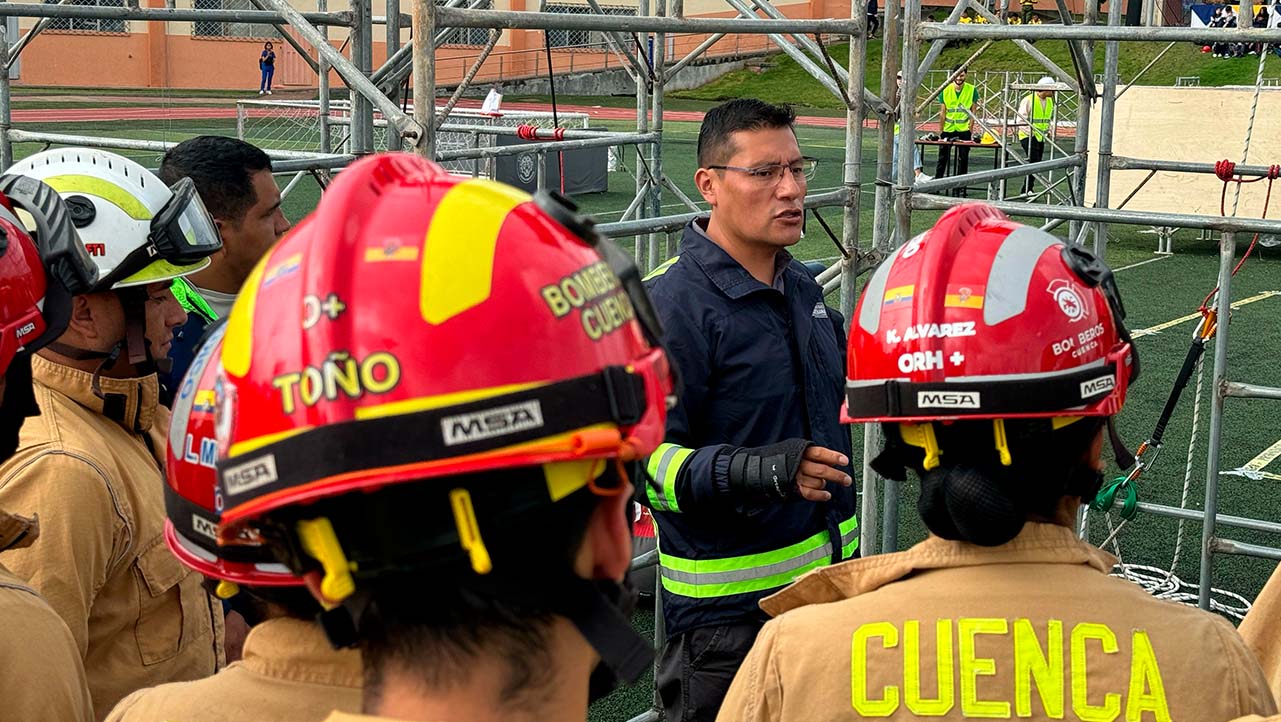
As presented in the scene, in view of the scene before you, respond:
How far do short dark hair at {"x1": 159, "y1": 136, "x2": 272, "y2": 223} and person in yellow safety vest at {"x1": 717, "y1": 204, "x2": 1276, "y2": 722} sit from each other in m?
2.66

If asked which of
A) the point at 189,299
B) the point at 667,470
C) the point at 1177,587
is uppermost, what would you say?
the point at 189,299

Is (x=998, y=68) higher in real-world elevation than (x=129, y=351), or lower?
higher

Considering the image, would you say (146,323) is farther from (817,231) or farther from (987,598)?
(817,231)

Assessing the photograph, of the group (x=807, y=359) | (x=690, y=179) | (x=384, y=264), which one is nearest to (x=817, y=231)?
(x=690, y=179)

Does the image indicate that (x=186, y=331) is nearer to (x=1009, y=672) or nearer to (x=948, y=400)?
(x=948, y=400)

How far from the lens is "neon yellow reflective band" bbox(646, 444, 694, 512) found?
343cm

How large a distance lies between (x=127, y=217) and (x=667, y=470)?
149cm

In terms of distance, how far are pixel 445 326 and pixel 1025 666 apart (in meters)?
1.20

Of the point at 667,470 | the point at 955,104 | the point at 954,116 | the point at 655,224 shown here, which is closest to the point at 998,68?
the point at 954,116

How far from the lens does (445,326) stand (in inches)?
48.0

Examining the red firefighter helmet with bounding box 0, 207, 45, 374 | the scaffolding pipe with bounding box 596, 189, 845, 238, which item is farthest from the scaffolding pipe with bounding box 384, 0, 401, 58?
the red firefighter helmet with bounding box 0, 207, 45, 374

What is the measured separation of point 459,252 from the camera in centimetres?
126

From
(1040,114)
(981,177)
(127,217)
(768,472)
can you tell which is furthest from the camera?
(1040,114)

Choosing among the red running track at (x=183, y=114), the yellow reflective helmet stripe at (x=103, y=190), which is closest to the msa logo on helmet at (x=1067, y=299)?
the yellow reflective helmet stripe at (x=103, y=190)
